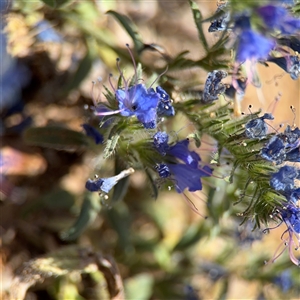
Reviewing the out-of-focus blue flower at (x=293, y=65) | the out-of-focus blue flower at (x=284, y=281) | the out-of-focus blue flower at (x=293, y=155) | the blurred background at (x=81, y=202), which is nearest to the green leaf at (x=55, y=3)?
the blurred background at (x=81, y=202)

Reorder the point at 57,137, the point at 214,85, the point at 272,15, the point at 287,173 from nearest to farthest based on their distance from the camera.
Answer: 1. the point at 272,15
2. the point at 287,173
3. the point at 214,85
4. the point at 57,137

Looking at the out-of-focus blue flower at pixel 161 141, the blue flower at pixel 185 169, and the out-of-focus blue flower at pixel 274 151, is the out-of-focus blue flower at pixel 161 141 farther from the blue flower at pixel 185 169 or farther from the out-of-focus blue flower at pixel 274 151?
the out-of-focus blue flower at pixel 274 151

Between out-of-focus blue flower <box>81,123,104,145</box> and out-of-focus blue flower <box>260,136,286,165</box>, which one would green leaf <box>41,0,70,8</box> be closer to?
out-of-focus blue flower <box>81,123,104,145</box>

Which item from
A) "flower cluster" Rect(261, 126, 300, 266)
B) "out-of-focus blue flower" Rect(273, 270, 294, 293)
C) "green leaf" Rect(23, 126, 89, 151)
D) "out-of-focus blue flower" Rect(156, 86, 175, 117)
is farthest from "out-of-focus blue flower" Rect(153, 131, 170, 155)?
"out-of-focus blue flower" Rect(273, 270, 294, 293)

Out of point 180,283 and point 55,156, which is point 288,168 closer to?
point 180,283

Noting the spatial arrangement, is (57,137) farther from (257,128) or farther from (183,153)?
(257,128)

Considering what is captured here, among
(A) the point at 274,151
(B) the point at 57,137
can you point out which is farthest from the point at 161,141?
(B) the point at 57,137
